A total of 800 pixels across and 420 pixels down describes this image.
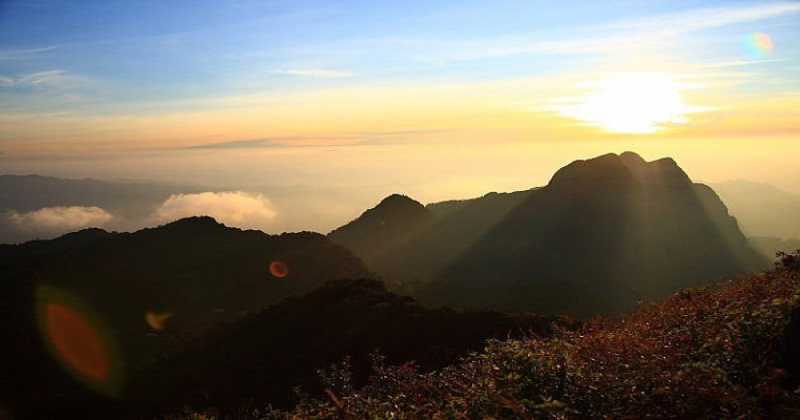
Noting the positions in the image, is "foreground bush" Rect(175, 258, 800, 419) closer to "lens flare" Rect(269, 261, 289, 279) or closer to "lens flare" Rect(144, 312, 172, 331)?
"lens flare" Rect(144, 312, 172, 331)

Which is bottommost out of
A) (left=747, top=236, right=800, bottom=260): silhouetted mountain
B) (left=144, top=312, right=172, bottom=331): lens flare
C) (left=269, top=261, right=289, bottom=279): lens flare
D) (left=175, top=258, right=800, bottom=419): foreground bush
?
(left=747, top=236, right=800, bottom=260): silhouetted mountain

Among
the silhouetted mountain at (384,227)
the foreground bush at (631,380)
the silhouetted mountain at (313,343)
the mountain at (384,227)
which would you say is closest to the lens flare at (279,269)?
the silhouetted mountain at (313,343)

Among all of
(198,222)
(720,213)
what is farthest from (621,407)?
(720,213)

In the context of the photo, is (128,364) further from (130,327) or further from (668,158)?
(668,158)

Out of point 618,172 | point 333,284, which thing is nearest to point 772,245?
point 618,172

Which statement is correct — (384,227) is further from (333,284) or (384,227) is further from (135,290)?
(333,284)

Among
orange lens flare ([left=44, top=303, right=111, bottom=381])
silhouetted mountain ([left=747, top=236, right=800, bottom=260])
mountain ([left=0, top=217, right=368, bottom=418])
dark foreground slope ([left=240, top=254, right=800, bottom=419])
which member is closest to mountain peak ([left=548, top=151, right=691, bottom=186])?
silhouetted mountain ([left=747, top=236, right=800, bottom=260])

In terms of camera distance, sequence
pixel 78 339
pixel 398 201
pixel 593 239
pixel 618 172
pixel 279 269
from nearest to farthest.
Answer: pixel 78 339
pixel 279 269
pixel 593 239
pixel 618 172
pixel 398 201
